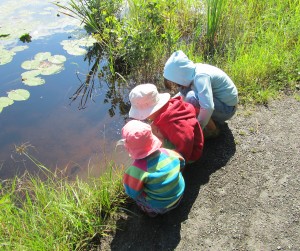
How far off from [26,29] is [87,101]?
2.55 meters

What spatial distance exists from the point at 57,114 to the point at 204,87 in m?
1.98

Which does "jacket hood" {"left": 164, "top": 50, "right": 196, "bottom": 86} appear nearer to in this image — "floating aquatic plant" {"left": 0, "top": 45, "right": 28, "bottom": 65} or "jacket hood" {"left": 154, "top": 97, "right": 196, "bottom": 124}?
"jacket hood" {"left": 154, "top": 97, "right": 196, "bottom": 124}

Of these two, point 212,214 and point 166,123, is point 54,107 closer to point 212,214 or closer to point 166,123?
point 166,123

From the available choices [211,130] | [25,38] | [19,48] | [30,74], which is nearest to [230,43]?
[211,130]

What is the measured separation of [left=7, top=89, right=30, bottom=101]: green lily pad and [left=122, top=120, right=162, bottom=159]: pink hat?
2.43 m

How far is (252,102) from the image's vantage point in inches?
122

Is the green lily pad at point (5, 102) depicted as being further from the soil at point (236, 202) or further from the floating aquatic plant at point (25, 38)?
the soil at point (236, 202)

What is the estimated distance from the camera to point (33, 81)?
4062 mm

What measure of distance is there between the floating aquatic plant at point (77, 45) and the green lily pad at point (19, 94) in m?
1.07

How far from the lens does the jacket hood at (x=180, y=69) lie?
2.37m

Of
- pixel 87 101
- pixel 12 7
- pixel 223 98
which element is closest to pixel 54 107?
→ pixel 87 101

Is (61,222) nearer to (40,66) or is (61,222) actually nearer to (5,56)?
(40,66)

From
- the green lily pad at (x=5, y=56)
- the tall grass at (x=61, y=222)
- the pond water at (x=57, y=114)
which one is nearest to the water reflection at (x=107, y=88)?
the pond water at (x=57, y=114)

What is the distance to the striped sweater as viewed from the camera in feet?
6.18
